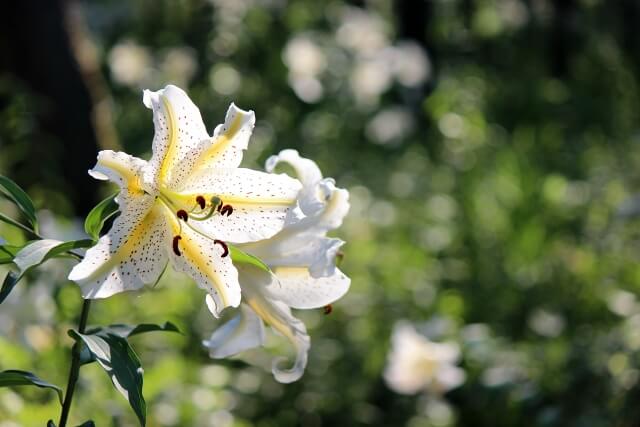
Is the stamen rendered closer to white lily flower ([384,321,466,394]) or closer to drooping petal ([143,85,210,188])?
drooping petal ([143,85,210,188])

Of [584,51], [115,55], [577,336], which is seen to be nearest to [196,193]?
[577,336]

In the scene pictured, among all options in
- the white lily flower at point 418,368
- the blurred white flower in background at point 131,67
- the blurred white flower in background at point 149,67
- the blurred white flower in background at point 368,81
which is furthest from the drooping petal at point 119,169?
the blurred white flower in background at point 368,81

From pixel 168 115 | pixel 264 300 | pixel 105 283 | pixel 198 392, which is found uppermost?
pixel 168 115

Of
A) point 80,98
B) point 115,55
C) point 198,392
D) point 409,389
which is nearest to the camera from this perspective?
point 198,392

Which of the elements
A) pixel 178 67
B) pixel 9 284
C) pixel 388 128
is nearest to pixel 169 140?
pixel 9 284

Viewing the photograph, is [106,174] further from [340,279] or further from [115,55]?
[115,55]

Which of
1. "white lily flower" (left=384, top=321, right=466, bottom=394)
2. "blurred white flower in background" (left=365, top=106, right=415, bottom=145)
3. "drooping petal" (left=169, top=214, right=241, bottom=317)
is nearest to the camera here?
"drooping petal" (left=169, top=214, right=241, bottom=317)

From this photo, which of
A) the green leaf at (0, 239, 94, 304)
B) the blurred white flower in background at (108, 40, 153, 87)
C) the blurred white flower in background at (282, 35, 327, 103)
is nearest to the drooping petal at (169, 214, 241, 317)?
the green leaf at (0, 239, 94, 304)

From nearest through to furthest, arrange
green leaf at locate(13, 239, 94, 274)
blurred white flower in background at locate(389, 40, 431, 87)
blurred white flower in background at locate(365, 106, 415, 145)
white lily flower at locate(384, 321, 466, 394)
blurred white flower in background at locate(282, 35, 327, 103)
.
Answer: green leaf at locate(13, 239, 94, 274), white lily flower at locate(384, 321, 466, 394), blurred white flower in background at locate(365, 106, 415, 145), blurred white flower in background at locate(282, 35, 327, 103), blurred white flower in background at locate(389, 40, 431, 87)

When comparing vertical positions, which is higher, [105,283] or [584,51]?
[105,283]
